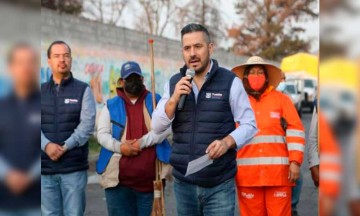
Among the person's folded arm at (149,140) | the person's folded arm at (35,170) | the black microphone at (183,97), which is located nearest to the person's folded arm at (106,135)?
the person's folded arm at (149,140)

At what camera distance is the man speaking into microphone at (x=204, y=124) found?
3.06 metres

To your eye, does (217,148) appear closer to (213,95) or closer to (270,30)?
(213,95)

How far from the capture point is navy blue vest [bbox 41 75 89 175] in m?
4.12

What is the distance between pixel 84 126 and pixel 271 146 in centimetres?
143

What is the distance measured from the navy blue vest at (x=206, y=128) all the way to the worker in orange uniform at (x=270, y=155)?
3.59ft

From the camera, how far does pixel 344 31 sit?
1.07m

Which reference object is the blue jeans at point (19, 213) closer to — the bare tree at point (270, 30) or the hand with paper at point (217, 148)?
the hand with paper at point (217, 148)

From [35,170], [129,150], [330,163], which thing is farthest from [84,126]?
[330,163]

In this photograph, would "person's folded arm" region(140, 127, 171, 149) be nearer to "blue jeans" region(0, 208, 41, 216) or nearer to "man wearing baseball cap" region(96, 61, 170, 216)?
"man wearing baseball cap" region(96, 61, 170, 216)

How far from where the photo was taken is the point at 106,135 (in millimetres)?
4215

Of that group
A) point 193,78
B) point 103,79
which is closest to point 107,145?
point 193,78

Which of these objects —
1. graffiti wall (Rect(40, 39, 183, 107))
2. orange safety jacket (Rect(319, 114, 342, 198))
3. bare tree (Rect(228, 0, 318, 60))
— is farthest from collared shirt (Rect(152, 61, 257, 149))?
bare tree (Rect(228, 0, 318, 60))

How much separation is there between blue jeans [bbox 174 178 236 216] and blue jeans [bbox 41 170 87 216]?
4.27 feet

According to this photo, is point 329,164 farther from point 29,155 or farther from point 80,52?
point 80,52
